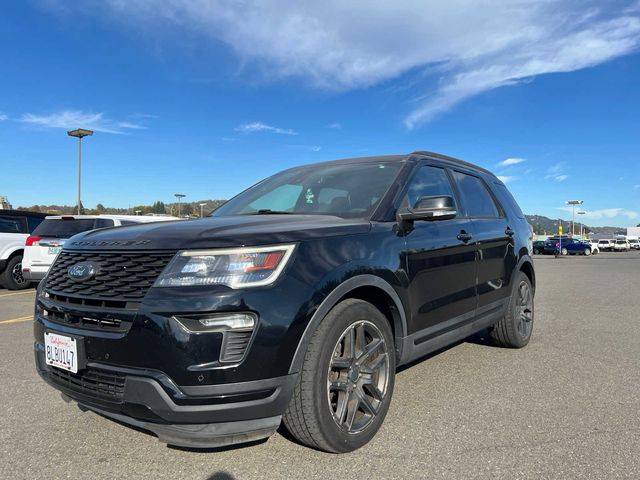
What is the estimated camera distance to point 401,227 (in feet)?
10.3

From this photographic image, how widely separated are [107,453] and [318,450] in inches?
46.7

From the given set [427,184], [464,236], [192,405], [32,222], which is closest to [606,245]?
[32,222]

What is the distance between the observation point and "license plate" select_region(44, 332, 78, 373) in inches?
94.9

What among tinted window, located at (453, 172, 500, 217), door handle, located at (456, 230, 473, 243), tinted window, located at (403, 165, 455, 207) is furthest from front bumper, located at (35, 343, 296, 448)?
tinted window, located at (453, 172, 500, 217)

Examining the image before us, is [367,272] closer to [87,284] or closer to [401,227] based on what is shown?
[401,227]

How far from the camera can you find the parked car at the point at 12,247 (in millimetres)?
10625

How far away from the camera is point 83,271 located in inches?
99.0

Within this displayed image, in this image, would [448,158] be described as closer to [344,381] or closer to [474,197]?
[474,197]

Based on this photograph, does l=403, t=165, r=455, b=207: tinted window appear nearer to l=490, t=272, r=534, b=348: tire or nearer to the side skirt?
the side skirt

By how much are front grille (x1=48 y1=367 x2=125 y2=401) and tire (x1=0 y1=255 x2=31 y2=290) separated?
32.1 ft

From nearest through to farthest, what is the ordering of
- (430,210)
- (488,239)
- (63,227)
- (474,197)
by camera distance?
(430,210)
(488,239)
(474,197)
(63,227)

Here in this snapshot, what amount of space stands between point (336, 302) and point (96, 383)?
126cm

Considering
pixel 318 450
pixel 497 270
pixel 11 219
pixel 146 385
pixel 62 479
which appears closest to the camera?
pixel 146 385

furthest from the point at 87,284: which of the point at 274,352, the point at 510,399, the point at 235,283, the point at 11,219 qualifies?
the point at 11,219
